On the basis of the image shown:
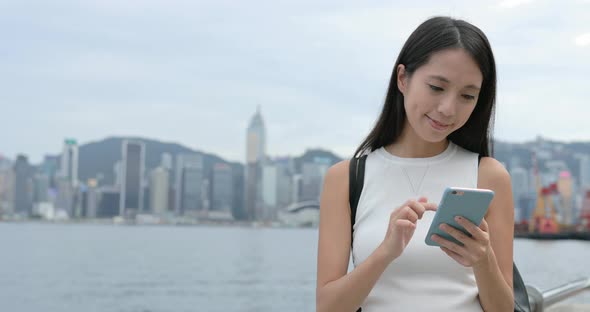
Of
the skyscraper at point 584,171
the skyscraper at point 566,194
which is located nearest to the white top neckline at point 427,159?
the skyscraper at point 566,194

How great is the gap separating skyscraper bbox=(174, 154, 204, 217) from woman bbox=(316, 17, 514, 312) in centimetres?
10460

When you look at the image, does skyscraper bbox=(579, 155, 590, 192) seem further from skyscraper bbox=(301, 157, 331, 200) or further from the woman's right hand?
the woman's right hand

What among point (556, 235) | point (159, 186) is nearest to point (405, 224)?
point (556, 235)

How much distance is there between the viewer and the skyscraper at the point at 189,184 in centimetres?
10612

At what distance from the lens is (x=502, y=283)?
5.70 feet

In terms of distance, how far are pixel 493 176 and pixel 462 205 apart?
0.35 metres

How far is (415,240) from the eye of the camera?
1796 mm

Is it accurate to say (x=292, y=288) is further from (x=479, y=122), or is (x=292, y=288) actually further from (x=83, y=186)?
(x=83, y=186)

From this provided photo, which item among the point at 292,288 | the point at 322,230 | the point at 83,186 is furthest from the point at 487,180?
the point at 83,186

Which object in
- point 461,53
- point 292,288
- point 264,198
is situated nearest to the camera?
point 461,53

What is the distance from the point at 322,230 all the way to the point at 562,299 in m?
1.48

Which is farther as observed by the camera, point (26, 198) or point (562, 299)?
point (26, 198)

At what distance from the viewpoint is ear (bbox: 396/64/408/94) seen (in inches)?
72.5

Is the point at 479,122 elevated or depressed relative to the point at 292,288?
elevated
